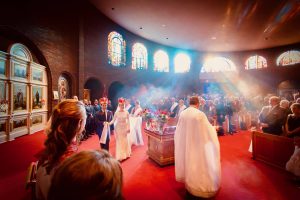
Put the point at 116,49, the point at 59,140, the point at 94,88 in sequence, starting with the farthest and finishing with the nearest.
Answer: the point at 116,49
the point at 94,88
the point at 59,140

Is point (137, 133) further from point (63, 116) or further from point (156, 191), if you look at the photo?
point (63, 116)

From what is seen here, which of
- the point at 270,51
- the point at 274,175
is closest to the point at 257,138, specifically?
the point at 274,175

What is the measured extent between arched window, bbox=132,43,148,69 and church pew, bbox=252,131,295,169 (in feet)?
42.9

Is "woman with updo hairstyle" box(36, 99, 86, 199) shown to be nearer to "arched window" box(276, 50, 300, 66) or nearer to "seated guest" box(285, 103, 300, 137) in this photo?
"seated guest" box(285, 103, 300, 137)

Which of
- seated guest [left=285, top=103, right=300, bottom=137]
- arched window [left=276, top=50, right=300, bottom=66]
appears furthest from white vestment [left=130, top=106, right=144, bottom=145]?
arched window [left=276, top=50, right=300, bottom=66]

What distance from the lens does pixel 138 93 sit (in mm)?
17125

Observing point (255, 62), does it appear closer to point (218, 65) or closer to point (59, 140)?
point (218, 65)

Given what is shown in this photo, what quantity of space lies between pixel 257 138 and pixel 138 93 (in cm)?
1254

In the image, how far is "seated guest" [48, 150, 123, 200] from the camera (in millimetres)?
714

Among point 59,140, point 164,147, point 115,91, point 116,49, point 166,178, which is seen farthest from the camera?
point 115,91

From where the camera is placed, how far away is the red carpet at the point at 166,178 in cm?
355

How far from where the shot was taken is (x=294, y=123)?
14.2ft

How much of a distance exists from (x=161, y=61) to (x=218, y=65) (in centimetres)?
772

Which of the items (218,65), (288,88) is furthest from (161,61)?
(288,88)
